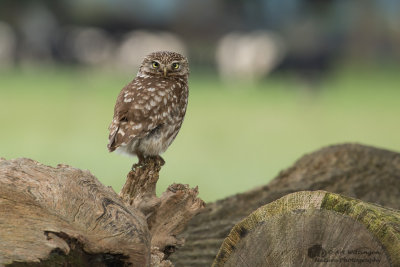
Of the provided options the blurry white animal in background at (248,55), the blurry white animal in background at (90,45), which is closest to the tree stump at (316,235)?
the blurry white animal in background at (248,55)

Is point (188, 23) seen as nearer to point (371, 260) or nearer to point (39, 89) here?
point (39, 89)

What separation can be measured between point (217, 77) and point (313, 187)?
2202 cm

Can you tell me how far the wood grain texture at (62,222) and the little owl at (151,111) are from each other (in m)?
0.72

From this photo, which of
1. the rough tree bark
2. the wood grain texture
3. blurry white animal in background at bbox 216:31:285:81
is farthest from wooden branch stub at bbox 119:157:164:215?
blurry white animal in background at bbox 216:31:285:81

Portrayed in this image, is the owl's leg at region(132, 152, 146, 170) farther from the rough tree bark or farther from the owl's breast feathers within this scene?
the rough tree bark

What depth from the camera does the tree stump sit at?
2.87 meters

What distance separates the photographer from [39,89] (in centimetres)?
2191

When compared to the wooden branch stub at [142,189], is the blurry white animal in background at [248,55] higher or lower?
higher

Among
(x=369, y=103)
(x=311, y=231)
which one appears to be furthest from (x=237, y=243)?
(x=369, y=103)

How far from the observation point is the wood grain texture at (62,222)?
2.96 metres

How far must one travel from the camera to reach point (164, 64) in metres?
4.40

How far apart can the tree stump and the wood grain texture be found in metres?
0.43

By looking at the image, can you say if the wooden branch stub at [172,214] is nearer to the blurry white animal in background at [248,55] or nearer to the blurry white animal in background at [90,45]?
the blurry white animal in background at [248,55]

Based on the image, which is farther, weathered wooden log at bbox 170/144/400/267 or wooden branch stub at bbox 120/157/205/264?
weathered wooden log at bbox 170/144/400/267
